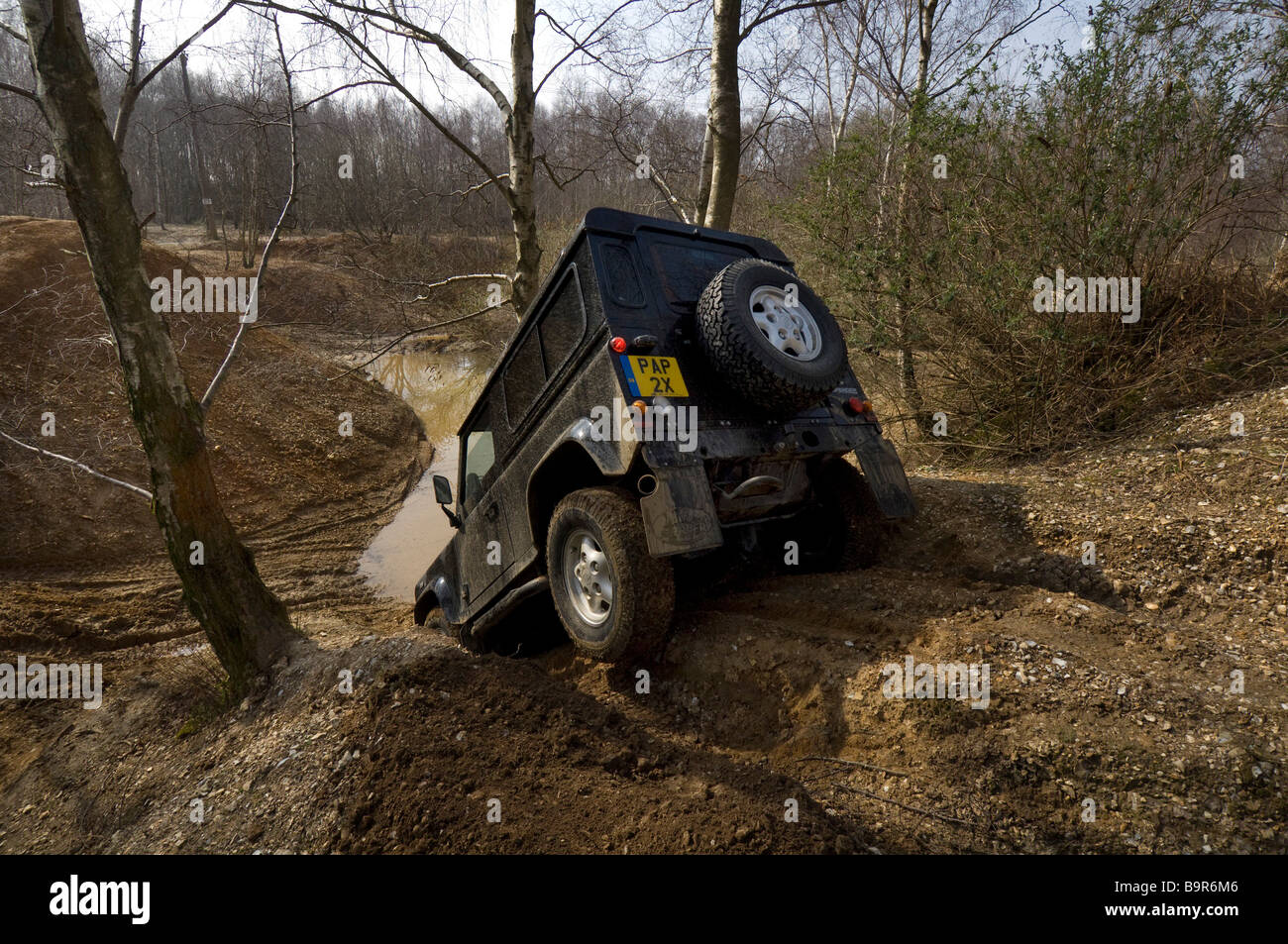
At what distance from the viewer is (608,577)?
11.3 ft

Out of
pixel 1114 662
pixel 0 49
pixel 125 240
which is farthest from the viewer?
pixel 0 49

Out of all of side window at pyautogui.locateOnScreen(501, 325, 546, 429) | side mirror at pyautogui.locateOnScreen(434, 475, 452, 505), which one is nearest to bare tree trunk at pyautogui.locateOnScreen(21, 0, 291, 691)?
side mirror at pyautogui.locateOnScreen(434, 475, 452, 505)

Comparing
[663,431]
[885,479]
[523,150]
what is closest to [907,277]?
[885,479]

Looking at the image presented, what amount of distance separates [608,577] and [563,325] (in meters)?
1.53

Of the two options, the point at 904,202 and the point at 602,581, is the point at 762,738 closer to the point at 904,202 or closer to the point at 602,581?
the point at 602,581

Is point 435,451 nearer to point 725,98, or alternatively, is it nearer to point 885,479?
point 725,98

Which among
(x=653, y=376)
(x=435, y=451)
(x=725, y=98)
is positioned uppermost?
(x=725, y=98)

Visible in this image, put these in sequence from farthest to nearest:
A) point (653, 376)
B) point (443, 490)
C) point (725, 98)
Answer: point (725, 98) → point (443, 490) → point (653, 376)

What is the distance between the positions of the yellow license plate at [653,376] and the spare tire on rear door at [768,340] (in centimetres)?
21

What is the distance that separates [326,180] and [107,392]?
90.0 ft
